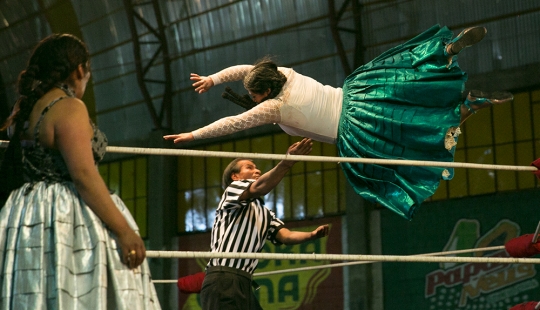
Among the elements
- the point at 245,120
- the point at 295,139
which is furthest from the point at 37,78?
the point at 295,139

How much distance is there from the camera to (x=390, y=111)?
9.81ft

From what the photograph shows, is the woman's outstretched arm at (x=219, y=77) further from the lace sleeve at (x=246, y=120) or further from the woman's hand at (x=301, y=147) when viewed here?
the woman's hand at (x=301, y=147)

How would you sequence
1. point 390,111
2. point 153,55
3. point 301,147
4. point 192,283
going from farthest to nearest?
point 153,55 < point 192,283 < point 390,111 < point 301,147

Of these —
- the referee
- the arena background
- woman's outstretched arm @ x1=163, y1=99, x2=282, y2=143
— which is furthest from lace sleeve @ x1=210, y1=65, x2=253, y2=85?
the arena background

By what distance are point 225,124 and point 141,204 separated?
7.26 m

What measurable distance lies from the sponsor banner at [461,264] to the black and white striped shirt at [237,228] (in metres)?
4.54

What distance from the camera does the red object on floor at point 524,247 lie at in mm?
2949

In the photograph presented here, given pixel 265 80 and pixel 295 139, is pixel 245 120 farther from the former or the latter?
pixel 295 139

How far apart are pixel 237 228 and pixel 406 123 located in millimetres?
792

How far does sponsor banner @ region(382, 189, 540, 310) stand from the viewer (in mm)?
7371

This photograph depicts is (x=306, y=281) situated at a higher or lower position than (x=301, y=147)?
lower

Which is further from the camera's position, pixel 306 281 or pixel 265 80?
pixel 306 281

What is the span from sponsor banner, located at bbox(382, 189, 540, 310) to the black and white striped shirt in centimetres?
454

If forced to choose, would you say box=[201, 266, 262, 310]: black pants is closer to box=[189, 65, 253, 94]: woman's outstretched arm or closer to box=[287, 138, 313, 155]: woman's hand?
box=[287, 138, 313, 155]: woman's hand
